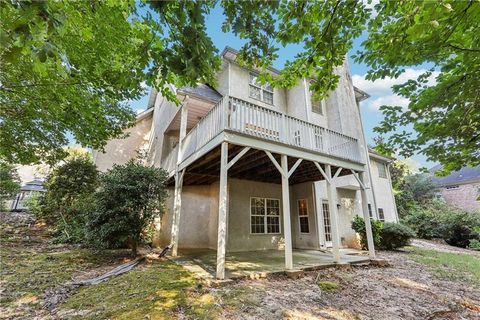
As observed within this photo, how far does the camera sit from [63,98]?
261 inches

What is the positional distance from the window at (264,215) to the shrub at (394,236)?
511 centimetres

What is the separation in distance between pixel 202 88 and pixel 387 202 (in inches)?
542

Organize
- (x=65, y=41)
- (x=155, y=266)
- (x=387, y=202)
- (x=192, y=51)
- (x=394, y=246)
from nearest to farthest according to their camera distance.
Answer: (x=192, y=51) < (x=65, y=41) < (x=155, y=266) < (x=394, y=246) < (x=387, y=202)

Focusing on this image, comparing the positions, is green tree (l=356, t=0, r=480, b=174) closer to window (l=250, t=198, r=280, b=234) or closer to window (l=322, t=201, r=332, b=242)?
window (l=322, t=201, r=332, b=242)

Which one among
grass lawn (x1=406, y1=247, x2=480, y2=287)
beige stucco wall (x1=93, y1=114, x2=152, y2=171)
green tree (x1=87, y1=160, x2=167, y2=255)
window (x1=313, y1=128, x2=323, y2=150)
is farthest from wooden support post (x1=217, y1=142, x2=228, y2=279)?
beige stucco wall (x1=93, y1=114, x2=152, y2=171)

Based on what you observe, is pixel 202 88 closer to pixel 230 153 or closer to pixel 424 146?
pixel 230 153

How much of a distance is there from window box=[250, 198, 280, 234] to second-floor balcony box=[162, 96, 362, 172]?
3988 mm

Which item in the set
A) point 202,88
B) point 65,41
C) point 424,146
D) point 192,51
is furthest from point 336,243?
point 65,41

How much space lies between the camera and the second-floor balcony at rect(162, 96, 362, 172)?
6.48 meters

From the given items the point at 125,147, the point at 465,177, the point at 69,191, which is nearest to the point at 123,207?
the point at 69,191

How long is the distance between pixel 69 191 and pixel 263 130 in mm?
9471

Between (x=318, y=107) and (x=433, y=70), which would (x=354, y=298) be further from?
(x=318, y=107)

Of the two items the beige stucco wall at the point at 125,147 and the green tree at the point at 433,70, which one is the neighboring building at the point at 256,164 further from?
the green tree at the point at 433,70

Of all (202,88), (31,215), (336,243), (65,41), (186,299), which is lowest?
(186,299)
